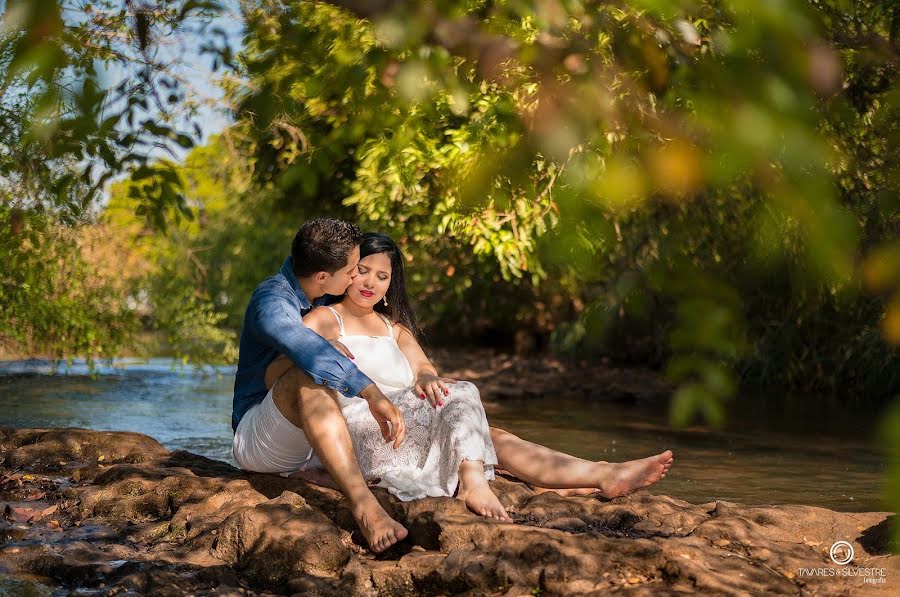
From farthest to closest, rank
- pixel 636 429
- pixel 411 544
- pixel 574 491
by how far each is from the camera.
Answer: pixel 636 429
pixel 574 491
pixel 411 544

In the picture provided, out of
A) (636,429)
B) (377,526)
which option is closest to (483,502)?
(377,526)

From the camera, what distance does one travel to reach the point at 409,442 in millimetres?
5078

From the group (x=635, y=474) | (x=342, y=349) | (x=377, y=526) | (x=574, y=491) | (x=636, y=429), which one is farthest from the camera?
(x=636, y=429)

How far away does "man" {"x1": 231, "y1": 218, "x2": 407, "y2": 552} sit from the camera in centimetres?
465

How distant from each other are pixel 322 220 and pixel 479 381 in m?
10.3

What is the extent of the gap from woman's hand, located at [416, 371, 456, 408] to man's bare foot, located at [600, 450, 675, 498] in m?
0.92

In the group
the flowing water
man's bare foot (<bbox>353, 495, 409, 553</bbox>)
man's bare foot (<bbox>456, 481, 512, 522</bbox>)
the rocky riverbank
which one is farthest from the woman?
the flowing water

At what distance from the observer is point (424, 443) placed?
509 centimetres

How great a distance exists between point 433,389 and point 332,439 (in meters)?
0.58

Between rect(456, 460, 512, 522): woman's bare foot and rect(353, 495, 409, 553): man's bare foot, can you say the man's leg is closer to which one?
rect(353, 495, 409, 553): man's bare foot

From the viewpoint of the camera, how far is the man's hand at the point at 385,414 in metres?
4.65

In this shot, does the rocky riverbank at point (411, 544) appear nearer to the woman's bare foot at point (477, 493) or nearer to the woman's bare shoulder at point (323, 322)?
the woman's bare foot at point (477, 493)

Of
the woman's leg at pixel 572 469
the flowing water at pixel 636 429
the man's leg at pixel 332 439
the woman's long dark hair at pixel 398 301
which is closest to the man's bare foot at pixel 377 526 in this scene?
the man's leg at pixel 332 439

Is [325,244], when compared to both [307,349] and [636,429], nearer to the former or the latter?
[307,349]
